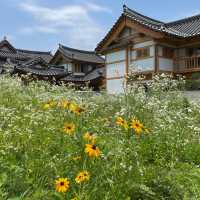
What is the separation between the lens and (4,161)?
3951mm

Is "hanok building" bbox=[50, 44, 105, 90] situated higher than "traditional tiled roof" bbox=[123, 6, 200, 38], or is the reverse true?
"traditional tiled roof" bbox=[123, 6, 200, 38]

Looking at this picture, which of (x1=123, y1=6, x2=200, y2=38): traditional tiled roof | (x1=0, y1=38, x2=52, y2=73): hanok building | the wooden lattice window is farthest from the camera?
(x1=0, y1=38, x2=52, y2=73): hanok building

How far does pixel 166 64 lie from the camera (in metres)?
27.7

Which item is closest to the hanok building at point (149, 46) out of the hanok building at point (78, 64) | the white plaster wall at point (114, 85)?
the white plaster wall at point (114, 85)

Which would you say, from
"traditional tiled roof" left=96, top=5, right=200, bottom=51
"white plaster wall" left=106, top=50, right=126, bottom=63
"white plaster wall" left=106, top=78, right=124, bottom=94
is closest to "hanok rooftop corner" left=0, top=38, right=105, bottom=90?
"white plaster wall" left=106, top=50, right=126, bottom=63

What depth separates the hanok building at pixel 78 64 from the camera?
44438 mm

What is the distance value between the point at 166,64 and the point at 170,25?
4889 mm

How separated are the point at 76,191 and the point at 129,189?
0.49m

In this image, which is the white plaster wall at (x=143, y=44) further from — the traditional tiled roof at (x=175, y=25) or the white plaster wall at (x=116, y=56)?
the white plaster wall at (x=116, y=56)

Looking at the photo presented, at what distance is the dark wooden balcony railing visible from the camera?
1045 inches

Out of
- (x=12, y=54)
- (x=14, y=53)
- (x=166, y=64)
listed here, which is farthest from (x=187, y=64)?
(x=14, y=53)

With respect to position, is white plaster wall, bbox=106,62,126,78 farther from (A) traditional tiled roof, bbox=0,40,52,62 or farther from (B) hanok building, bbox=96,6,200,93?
(A) traditional tiled roof, bbox=0,40,52,62

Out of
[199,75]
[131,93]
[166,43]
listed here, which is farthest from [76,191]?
[166,43]

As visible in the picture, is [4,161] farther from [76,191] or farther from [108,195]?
[108,195]
